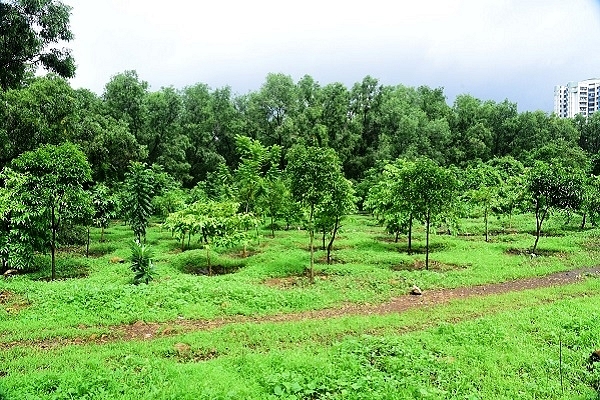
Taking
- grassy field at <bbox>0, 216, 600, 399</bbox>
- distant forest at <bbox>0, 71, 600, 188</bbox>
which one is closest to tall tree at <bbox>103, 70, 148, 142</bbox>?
distant forest at <bbox>0, 71, 600, 188</bbox>

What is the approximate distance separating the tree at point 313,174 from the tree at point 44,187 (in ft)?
25.4

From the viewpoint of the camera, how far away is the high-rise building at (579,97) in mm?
110000

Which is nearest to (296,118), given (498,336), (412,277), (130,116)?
(130,116)

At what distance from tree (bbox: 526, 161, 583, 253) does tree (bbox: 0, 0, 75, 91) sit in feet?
70.3

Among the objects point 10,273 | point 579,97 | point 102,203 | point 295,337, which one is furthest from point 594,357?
point 579,97

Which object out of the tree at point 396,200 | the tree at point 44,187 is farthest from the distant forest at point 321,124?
the tree at point 44,187

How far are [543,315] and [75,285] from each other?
1322 cm

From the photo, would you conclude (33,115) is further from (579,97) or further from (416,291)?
(579,97)

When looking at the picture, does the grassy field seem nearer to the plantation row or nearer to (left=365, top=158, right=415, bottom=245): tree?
the plantation row

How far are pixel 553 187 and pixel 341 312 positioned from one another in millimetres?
13486

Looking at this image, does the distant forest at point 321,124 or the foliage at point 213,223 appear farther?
the distant forest at point 321,124

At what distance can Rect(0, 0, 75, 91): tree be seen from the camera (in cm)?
1750

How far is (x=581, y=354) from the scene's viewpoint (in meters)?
9.42

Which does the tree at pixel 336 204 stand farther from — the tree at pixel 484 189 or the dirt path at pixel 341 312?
the tree at pixel 484 189
